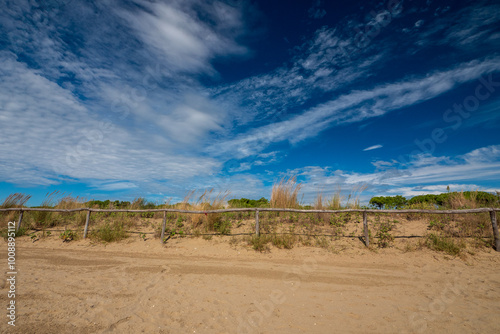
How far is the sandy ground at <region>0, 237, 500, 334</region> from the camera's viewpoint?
3.82m

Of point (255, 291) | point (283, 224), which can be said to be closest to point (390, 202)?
point (283, 224)

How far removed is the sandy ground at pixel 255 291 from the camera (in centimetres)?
382

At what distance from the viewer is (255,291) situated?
17.3ft

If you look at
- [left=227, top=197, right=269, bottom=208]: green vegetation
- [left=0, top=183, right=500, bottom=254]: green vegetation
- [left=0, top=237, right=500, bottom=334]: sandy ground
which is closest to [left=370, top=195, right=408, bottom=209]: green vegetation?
[left=0, top=183, right=500, bottom=254]: green vegetation

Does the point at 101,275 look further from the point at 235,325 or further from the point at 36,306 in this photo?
the point at 235,325

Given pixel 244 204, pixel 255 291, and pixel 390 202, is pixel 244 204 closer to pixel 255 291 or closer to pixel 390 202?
pixel 390 202

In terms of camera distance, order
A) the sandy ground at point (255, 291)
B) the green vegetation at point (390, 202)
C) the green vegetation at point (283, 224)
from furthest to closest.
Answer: the green vegetation at point (390, 202), the green vegetation at point (283, 224), the sandy ground at point (255, 291)

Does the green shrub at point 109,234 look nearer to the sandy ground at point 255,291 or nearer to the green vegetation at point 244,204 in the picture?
the sandy ground at point 255,291

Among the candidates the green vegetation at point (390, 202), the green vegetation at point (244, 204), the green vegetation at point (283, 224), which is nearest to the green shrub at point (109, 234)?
the green vegetation at point (283, 224)

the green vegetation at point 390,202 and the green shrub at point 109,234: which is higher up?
the green vegetation at point 390,202

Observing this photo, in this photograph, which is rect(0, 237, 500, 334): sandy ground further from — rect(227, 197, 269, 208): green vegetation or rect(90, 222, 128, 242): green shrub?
rect(227, 197, 269, 208): green vegetation

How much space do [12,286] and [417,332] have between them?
755cm

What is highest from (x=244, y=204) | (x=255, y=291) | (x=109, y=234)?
(x=244, y=204)

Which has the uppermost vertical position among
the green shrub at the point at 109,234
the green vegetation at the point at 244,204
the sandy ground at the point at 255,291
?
the green vegetation at the point at 244,204
